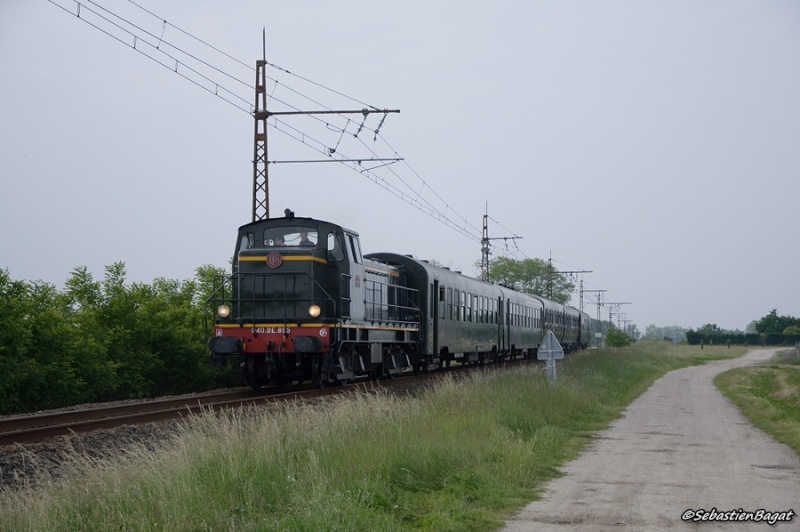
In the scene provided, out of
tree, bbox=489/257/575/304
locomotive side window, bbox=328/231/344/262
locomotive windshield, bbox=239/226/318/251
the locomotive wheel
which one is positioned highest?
tree, bbox=489/257/575/304

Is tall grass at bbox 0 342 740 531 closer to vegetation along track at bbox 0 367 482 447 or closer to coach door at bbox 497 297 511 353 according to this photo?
vegetation along track at bbox 0 367 482 447

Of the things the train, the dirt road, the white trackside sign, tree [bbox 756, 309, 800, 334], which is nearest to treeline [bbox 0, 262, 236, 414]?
the train

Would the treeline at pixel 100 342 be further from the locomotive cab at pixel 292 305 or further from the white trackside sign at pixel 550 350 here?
the white trackside sign at pixel 550 350

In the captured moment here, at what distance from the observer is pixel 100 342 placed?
63.2 feet

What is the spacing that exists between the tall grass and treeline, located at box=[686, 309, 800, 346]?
11955 centimetres

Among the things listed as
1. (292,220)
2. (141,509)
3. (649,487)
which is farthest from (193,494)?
(292,220)

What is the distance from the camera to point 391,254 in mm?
26234

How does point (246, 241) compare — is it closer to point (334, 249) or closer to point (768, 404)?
point (334, 249)

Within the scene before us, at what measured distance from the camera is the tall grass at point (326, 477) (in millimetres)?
6844

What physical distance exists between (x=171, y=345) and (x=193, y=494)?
579 inches

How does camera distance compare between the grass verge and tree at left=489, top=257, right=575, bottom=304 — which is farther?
tree at left=489, top=257, right=575, bottom=304

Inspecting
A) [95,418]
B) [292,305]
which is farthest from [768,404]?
[95,418]

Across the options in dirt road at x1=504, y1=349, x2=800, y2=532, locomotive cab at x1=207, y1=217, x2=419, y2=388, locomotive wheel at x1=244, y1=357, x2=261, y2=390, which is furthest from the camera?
locomotive wheel at x1=244, y1=357, x2=261, y2=390

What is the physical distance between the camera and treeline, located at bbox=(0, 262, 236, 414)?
1666 centimetres
